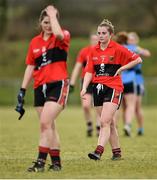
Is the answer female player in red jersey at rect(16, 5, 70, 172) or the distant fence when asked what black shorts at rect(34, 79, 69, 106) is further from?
the distant fence

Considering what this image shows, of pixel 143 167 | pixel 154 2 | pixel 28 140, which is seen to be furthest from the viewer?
pixel 154 2

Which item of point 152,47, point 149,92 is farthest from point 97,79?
point 152,47

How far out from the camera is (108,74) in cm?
1209

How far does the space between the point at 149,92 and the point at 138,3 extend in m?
14.4

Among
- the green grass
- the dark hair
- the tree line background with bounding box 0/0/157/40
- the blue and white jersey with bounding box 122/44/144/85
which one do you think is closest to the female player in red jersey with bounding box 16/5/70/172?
the green grass

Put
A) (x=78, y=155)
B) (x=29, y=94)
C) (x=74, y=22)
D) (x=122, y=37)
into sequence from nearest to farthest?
(x=78, y=155), (x=122, y=37), (x=29, y=94), (x=74, y=22)

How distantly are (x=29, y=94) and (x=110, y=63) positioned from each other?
89.4ft

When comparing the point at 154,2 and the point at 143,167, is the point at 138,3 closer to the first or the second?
the point at 154,2

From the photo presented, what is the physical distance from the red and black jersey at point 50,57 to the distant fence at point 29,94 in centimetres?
2805

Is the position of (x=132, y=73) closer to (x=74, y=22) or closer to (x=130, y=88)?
(x=130, y=88)

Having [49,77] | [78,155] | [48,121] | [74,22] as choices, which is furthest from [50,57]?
[74,22]

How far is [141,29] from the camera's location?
5344cm

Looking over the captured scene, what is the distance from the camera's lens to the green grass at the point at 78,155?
10.3 meters

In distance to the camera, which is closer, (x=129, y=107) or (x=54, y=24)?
(x=54, y=24)
